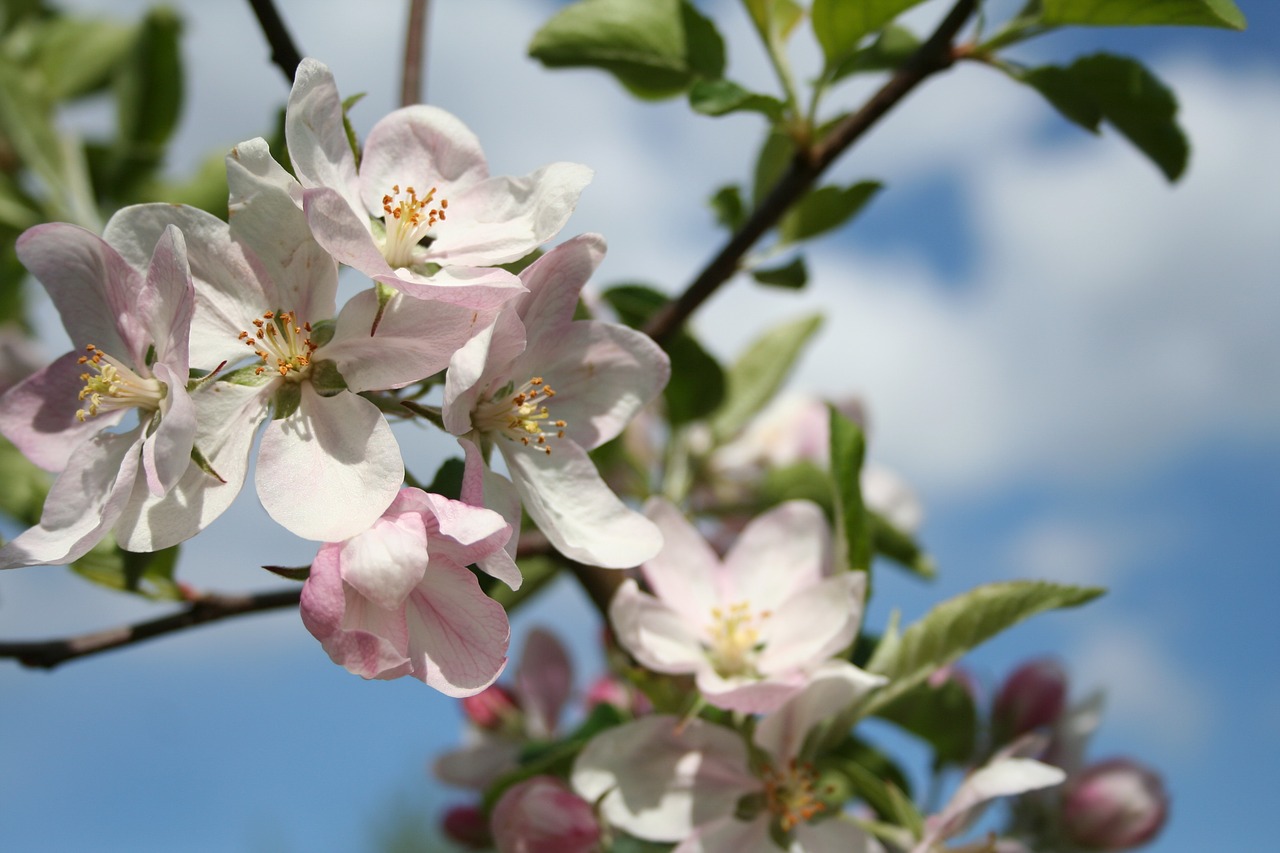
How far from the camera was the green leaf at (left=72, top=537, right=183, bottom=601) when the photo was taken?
3.99 feet

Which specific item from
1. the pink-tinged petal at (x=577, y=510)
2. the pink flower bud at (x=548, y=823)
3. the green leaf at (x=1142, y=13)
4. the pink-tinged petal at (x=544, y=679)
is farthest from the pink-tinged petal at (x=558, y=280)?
the pink-tinged petal at (x=544, y=679)

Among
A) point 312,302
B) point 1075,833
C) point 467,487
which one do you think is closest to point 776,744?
point 467,487

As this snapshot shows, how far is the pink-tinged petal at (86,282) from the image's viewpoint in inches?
37.1

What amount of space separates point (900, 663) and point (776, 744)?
0.17m

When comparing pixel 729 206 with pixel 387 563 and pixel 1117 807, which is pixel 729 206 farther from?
pixel 1117 807

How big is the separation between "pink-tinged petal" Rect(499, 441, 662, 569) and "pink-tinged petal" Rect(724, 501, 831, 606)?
298mm

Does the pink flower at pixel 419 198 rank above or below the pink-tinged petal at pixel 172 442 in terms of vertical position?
above

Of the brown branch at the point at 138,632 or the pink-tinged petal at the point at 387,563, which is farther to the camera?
the brown branch at the point at 138,632

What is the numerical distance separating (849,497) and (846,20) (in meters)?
0.55

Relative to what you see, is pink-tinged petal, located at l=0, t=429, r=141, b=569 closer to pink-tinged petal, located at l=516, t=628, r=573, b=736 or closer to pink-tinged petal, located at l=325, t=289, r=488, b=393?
pink-tinged petal, located at l=325, t=289, r=488, b=393

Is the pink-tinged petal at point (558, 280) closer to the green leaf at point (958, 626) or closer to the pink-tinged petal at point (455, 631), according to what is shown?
the pink-tinged petal at point (455, 631)

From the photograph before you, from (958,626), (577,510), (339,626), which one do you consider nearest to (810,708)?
(958,626)

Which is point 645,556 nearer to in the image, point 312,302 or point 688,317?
point 312,302

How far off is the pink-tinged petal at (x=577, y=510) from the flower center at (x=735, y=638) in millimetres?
240
